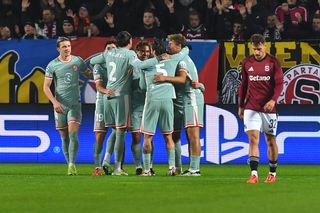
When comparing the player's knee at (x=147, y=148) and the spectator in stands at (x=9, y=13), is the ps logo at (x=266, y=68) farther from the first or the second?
the spectator in stands at (x=9, y=13)

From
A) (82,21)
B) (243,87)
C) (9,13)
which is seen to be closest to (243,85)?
(243,87)

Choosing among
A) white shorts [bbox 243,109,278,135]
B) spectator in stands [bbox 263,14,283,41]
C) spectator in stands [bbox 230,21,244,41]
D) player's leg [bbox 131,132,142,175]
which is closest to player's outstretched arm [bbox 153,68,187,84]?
player's leg [bbox 131,132,142,175]

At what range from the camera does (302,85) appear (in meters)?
19.3

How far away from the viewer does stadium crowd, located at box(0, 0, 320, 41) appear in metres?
21.0

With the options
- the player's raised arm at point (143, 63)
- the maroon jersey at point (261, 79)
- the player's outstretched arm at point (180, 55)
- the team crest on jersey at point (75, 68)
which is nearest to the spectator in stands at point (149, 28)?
the team crest on jersey at point (75, 68)

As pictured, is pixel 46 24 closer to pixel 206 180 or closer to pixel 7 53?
pixel 7 53

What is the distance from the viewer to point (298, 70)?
1920 cm

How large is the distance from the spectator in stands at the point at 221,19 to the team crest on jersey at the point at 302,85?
2.48 metres

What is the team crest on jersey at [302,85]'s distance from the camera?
63.0 ft

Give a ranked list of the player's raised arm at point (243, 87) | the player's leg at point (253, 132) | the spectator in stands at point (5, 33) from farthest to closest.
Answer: the spectator in stands at point (5, 33)
the player's raised arm at point (243, 87)
the player's leg at point (253, 132)

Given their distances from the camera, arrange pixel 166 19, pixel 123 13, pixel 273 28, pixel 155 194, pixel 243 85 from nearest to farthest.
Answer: pixel 155 194
pixel 243 85
pixel 273 28
pixel 166 19
pixel 123 13

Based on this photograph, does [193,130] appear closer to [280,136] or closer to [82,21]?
[280,136]

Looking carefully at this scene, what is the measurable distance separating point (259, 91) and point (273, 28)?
23.9 feet

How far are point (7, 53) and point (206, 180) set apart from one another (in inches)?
295
